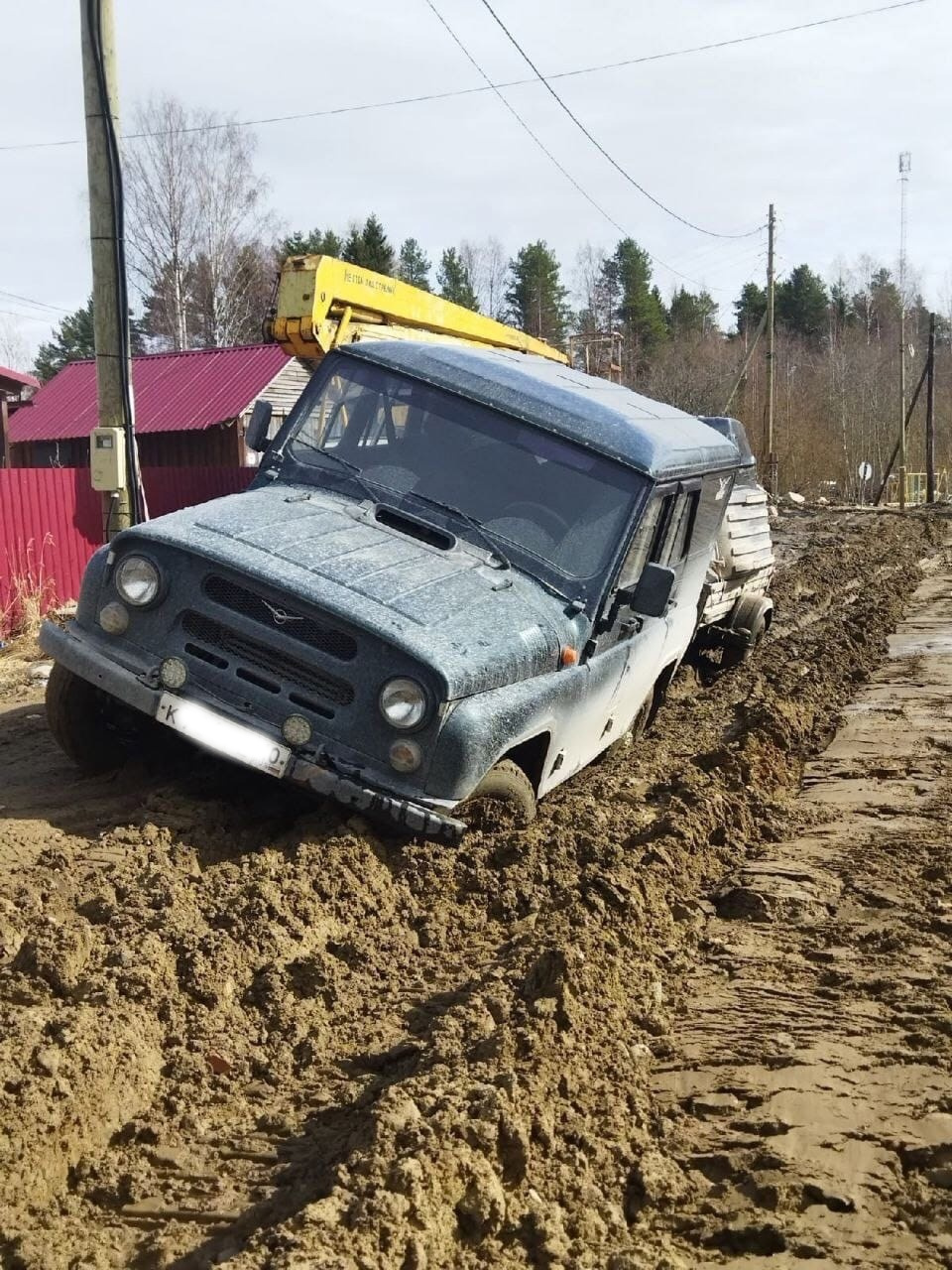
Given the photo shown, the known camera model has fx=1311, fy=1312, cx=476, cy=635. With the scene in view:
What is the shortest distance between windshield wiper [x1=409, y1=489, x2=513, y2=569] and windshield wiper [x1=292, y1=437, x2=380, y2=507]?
195mm

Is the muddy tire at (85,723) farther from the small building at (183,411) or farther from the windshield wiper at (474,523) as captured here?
the small building at (183,411)

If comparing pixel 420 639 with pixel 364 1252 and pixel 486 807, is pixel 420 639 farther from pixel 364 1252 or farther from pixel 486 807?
pixel 364 1252

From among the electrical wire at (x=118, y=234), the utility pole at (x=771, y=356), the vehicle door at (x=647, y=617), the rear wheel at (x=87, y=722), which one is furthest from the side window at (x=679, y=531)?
the utility pole at (x=771, y=356)

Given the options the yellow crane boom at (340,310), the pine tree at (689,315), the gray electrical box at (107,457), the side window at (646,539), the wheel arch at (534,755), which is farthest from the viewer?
the pine tree at (689,315)

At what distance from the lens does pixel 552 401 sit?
6379mm

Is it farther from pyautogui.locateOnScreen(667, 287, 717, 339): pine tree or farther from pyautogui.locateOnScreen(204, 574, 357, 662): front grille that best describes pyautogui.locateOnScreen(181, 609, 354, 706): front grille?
pyautogui.locateOnScreen(667, 287, 717, 339): pine tree

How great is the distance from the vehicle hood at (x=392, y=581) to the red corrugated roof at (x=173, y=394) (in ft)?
73.4

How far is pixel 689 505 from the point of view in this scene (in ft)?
23.4

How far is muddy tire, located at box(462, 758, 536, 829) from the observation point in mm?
5305

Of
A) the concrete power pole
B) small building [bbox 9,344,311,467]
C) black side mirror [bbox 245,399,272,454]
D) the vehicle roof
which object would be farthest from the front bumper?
small building [bbox 9,344,311,467]

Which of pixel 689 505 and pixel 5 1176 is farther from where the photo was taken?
pixel 689 505

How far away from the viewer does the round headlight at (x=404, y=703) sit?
491 cm

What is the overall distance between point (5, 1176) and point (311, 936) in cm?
159

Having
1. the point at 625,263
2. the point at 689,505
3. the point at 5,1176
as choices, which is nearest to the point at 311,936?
the point at 5,1176
